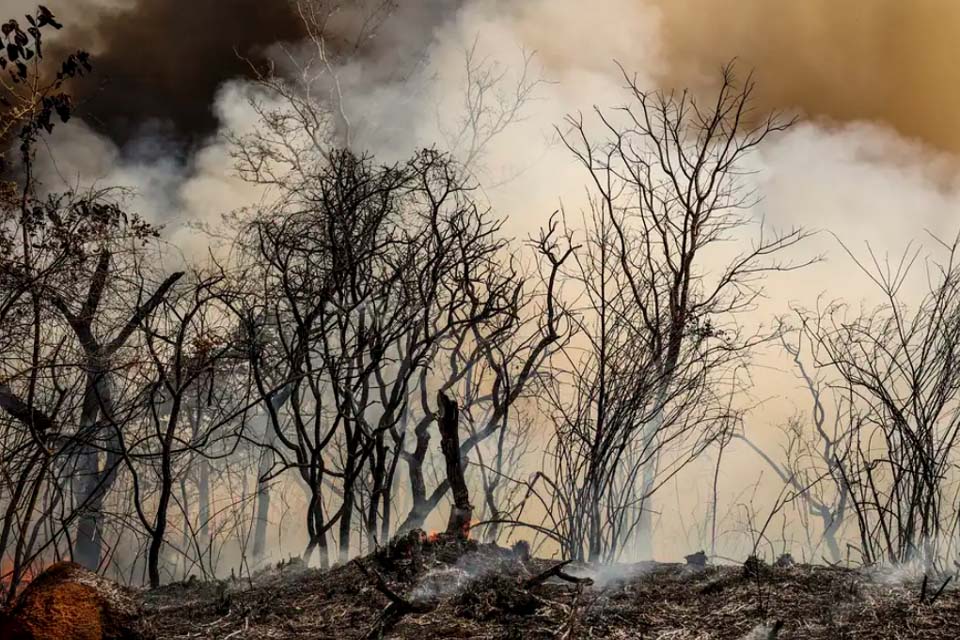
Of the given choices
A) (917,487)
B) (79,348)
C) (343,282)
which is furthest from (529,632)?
(79,348)

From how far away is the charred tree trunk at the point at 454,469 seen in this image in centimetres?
394

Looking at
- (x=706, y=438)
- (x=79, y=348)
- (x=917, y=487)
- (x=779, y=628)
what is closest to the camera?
(x=779, y=628)

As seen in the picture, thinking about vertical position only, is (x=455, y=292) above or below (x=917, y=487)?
above

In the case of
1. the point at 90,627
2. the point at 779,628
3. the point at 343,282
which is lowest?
the point at 779,628

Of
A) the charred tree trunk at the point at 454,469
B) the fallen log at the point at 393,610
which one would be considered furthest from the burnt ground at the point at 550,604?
the charred tree trunk at the point at 454,469

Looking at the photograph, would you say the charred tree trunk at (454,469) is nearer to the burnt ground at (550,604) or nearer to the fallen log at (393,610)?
the burnt ground at (550,604)

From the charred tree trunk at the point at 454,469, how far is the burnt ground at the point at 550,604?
456 millimetres

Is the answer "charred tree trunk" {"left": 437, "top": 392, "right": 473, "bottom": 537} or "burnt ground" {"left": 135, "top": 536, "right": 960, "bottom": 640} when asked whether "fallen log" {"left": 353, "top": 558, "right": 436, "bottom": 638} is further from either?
"charred tree trunk" {"left": 437, "top": 392, "right": 473, "bottom": 537}

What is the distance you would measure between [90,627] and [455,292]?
386cm

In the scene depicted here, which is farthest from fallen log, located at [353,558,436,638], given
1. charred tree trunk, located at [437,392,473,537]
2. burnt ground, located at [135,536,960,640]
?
charred tree trunk, located at [437,392,473,537]

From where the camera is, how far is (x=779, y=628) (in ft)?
8.51

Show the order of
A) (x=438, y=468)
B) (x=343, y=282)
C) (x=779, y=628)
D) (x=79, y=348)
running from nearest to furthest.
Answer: (x=779, y=628) → (x=79, y=348) → (x=343, y=282) → (x=438, y=468)

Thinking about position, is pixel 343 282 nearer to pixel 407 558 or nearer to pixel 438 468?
pixel 407 558

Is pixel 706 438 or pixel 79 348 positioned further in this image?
pixel 79 348
